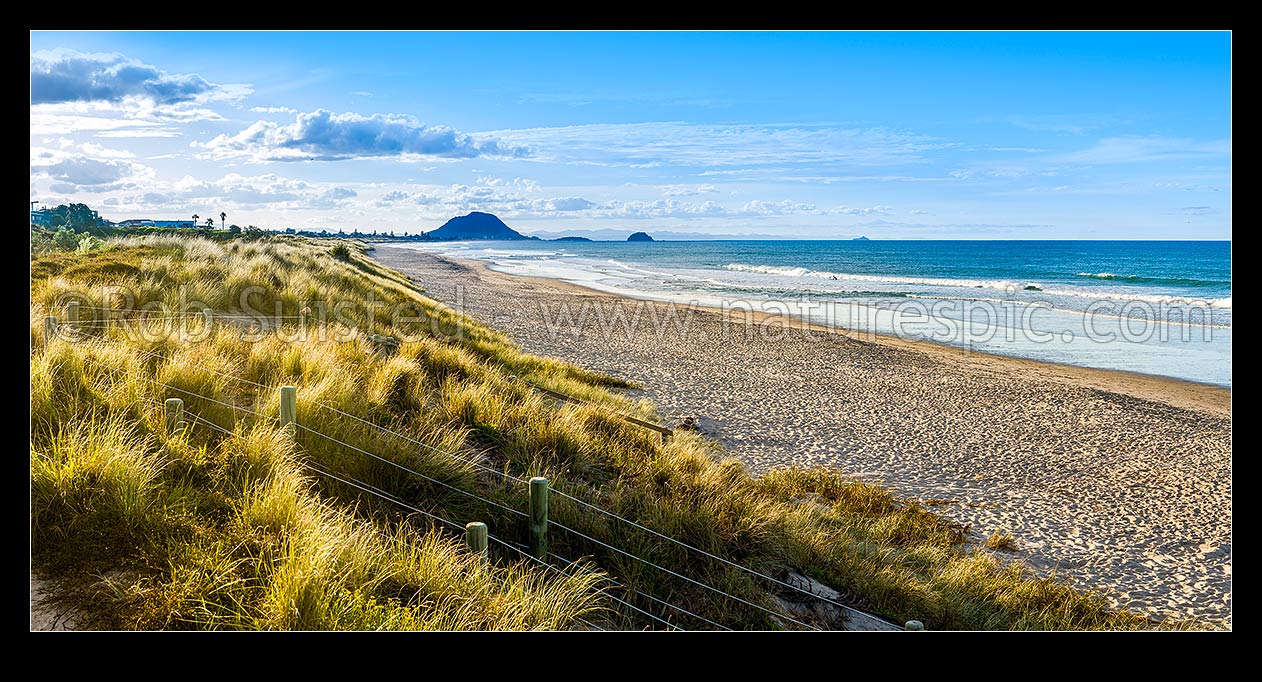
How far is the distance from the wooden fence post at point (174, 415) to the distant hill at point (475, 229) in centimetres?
15480

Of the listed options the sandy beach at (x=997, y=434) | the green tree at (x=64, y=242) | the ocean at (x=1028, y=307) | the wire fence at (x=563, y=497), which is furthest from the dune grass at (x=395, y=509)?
the green tree at (x=64, y=242)

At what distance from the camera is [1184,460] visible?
10.3 m

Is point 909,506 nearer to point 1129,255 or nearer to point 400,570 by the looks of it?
point 400,570

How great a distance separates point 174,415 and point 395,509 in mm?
1763

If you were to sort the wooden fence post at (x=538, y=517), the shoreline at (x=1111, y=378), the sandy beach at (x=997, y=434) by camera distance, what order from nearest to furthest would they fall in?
the wooden fence post at (x=538, y=517) → the sandy beach at (x=997, y=434) → the shoreline at (x=1111, y=378)

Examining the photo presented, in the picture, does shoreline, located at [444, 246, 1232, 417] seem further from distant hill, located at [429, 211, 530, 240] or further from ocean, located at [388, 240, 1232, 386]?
distant hill, located at [429, 211, 530, 240]

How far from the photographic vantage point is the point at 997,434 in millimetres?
11484

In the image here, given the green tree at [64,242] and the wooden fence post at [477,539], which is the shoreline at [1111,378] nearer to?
the wooden fence post at [477,539]

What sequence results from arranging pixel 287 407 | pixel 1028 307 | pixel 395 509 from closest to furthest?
pixel 395 509
pixel 287 407
pixel 1028 307

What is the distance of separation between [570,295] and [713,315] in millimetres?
9631

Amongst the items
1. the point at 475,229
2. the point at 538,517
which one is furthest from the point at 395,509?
the point at 475,229

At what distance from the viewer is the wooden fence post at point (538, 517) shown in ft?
16.3

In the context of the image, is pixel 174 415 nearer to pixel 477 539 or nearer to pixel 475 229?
pixel 477 539
